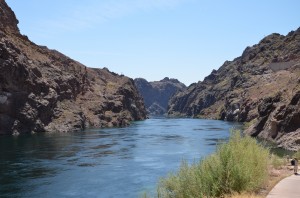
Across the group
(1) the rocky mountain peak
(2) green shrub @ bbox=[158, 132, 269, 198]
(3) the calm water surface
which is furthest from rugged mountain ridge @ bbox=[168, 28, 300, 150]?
(1) the rocky mountain peak

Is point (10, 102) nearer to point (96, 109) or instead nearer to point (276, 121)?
point (96, 109)

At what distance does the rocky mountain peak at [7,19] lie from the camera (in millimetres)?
130000

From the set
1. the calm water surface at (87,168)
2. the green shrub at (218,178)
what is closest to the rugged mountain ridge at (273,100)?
the calm water surface at (87,168)

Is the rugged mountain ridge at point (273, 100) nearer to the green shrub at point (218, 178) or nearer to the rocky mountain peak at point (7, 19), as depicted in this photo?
the green shrub at point (218, 178)

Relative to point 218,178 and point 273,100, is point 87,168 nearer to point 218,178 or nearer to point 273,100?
point 218,178

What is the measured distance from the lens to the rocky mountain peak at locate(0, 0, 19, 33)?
427ft

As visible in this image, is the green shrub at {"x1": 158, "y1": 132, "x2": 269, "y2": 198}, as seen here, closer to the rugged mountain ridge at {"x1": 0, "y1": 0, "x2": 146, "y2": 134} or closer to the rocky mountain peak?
the rugged mountain ridge at {"x1": 0, "y1": 0, "x2": 146, "y2": 134}

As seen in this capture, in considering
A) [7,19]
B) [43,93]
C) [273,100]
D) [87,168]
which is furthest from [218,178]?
[7,19]

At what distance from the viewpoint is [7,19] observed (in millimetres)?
133000

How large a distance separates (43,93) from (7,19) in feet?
113

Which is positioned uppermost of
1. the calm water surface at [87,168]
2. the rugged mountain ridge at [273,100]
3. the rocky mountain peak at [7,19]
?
the rocky mountain peak at [7,19]

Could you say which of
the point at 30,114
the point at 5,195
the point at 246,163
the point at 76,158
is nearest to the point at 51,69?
the point at 30,114

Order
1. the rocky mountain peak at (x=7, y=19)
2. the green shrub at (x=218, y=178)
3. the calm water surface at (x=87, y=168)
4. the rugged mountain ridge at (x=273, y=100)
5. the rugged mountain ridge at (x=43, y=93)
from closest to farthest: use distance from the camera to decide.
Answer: the green shrub at (x=218, y=178), the calm water surface at (x=87, y=168), the rugged mountain ridge at (x=273, y=100), the rugged mountain ridge at (x=43, y=93), the rocky mountain peak at (x=7, y=19)

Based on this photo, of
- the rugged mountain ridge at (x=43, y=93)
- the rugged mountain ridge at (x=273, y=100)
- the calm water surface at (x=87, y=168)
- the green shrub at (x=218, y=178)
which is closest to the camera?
the green shrub at (x=218, y=178)
